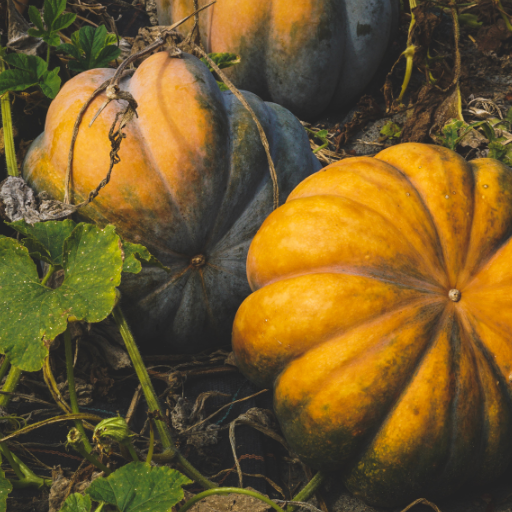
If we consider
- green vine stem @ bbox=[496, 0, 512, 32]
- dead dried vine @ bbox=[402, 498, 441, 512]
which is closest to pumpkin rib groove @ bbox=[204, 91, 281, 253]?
dead dried vine @ bbox=[402, 498, 441, 512]

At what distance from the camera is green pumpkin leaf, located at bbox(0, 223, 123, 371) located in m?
1.23

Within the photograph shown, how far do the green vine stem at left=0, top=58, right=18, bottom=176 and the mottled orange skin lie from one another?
986mm

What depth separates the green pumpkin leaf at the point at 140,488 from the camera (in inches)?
43.1

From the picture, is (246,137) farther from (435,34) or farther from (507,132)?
(435,34)

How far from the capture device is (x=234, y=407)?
1.71 metres

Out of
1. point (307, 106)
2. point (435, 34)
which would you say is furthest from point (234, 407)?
point (435, 34)

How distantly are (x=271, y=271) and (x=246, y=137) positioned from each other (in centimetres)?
51

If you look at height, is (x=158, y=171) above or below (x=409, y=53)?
below

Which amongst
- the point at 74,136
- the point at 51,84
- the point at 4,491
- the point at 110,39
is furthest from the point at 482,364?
the point at 110,39

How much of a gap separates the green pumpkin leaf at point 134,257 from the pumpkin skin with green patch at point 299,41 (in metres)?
1.28

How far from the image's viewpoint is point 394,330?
1250 millimetres

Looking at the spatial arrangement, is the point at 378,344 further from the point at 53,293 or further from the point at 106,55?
the point at 106,55

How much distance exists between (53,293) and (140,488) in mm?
517

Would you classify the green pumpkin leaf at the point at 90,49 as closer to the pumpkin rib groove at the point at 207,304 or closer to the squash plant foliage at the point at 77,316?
the squash plant foliage at the point at 77,316
